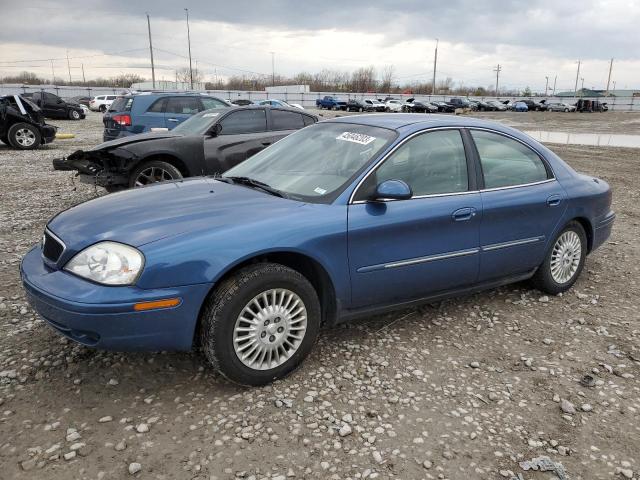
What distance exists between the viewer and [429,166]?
12.2 ft

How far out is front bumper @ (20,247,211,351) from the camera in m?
2.63

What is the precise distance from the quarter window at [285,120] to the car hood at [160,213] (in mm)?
4914

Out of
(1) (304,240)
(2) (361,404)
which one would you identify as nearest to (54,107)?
(1) (304,240)

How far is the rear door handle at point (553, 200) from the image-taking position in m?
4.24

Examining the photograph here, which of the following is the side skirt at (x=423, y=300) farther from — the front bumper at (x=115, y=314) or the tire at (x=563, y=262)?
the front bumper at (x=115, y=314)

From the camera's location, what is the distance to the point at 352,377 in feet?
10.7

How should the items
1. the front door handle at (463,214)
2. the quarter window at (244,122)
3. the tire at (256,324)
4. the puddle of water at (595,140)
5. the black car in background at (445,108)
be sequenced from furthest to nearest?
the black car in background at (445,108) < the puddle of water at (595,140) < the quarter window at (244,122) < the front door handle at (463,214) < the tire at (256,324)

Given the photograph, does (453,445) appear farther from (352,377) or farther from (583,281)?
(583,281)

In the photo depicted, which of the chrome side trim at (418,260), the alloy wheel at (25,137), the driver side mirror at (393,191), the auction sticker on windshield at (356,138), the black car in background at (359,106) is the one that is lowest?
the black car in background at (359,106)

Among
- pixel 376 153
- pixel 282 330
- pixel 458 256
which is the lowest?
pixel 282 330

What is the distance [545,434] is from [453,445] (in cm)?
52

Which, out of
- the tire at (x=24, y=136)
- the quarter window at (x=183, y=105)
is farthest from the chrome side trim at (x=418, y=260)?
the tire at (x=24, y=136)

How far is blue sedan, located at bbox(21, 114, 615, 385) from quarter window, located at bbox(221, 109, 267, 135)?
3.97m

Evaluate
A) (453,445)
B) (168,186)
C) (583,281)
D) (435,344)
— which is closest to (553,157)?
(583,281)
